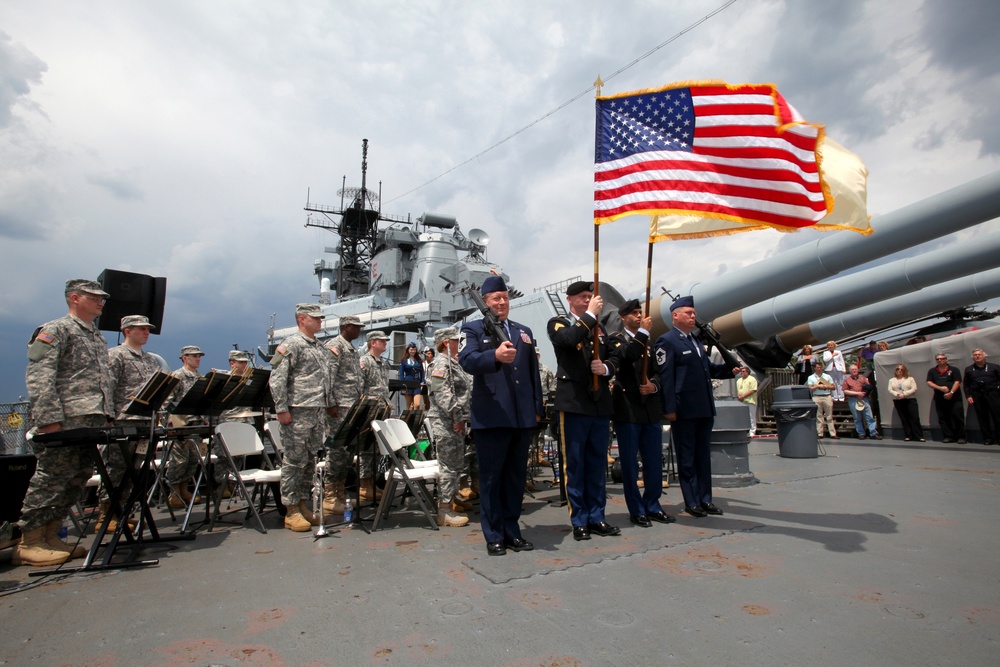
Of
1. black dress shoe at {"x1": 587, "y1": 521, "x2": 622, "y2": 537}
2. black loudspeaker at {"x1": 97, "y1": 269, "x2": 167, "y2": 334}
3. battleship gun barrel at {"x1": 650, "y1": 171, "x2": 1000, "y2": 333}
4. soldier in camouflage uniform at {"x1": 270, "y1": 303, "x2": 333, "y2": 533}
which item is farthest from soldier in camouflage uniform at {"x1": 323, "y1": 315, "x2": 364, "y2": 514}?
battleship gun barrel at {"x1": 650, "y1": 171, "x2": 1000, "y2": 333}

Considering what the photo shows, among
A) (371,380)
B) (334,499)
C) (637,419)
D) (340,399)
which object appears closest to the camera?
(637,419)

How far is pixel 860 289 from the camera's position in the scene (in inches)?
361

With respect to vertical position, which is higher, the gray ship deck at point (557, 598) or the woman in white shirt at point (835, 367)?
the woman in white shirt at point (835, 367)

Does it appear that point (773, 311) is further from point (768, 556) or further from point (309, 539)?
Answer: point (309, 539)

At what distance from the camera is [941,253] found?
27.1 feet

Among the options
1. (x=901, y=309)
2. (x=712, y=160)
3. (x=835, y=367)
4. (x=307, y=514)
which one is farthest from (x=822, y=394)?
(x=307, y=514)

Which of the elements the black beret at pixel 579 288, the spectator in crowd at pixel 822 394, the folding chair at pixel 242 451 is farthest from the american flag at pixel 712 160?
the spectator in crowd at pixel 822 394

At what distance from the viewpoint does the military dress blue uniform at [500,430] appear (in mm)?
3426

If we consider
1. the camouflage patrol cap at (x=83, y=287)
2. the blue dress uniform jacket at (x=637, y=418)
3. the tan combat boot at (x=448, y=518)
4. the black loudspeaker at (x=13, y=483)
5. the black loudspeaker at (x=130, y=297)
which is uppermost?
the black loudspeaker at (x=130, y=297)

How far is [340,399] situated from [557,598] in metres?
3.52

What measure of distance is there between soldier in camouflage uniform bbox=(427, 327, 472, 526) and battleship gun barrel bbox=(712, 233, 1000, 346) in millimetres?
3262

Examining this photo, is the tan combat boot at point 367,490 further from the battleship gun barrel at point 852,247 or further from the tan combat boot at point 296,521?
the battleship gun barrel at point 852,247

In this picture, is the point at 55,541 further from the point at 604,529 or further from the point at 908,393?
the point at 908,393

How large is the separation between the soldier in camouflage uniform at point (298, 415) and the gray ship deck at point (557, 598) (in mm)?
395
